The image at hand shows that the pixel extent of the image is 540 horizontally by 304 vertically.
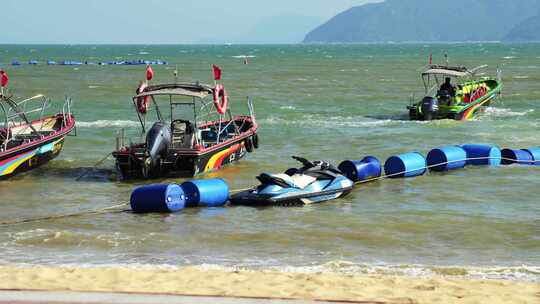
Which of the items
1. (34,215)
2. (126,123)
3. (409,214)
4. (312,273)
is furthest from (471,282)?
(126,123)

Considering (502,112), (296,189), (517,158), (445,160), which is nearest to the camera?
(296,189)

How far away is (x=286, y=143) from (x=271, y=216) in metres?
12.8

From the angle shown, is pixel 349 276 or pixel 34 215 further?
pixel 34 215

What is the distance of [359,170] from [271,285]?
10.2m

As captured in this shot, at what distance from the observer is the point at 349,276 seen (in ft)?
42.0

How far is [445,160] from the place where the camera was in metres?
23.9

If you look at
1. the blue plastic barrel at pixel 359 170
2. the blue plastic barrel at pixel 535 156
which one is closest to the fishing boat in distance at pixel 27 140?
the blue plastic barrel at pixel 359 170

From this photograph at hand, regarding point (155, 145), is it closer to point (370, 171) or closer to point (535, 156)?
point (370, 171)

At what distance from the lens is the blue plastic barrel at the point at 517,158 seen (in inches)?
982

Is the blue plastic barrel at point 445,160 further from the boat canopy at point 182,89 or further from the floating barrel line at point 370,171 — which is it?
the boat canopy at point 182,89

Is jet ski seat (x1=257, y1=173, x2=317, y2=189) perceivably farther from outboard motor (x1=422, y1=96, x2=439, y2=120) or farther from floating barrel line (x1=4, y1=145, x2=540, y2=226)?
outboard motor (x1=422, y1=96, x2=439, y2=120)

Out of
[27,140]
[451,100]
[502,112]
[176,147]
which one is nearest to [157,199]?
[176,147]

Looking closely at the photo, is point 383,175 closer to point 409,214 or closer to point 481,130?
point 409,214

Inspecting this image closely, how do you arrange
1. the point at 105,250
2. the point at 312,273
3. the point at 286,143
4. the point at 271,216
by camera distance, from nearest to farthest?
the point at 312,273 → the point at 105,250 → the point at 271,216 → the point at 286,143
